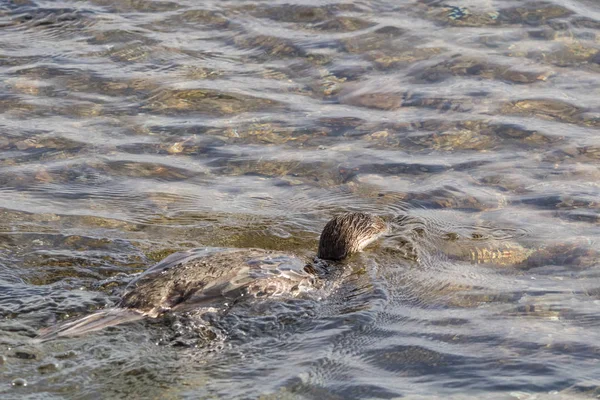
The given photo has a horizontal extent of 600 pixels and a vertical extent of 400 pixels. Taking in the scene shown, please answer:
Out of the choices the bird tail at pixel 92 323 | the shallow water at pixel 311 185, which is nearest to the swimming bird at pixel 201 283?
the bird tail at pixel 92 323

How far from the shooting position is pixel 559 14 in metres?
12.2

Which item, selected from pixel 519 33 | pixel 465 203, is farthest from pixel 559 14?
pixel 465 203

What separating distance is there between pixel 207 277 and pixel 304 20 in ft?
21.5

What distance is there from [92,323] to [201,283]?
0.78m

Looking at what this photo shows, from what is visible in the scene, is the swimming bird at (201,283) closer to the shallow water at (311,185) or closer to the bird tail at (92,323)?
the bird tail at (92,323)

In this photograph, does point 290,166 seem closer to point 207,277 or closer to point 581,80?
point 207,277

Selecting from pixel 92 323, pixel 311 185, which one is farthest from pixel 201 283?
pixel 311 185

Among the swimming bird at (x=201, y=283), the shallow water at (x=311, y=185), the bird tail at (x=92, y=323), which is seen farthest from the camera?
the swimming bird at (x=201, y=283)

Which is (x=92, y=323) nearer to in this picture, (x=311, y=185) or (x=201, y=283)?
(x=201, y=283)

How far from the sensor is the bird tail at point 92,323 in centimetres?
605

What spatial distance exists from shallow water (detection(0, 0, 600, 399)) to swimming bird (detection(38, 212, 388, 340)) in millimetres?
139

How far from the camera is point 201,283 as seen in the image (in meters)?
6.58

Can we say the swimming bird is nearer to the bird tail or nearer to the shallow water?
the bird tail

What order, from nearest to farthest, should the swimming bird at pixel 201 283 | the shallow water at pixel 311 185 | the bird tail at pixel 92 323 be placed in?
1. the shallow water at pixel 311 185
2. the bird tail at pixel 92 323
3. the swimming bird at pixel 201 283
